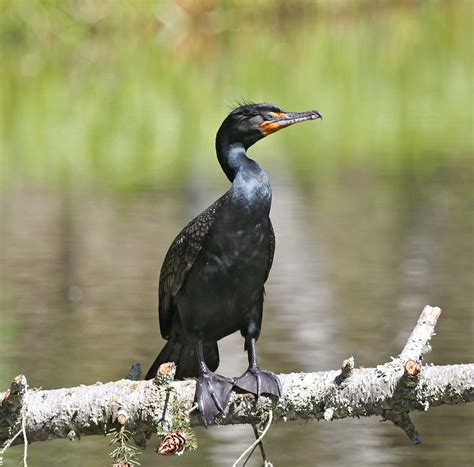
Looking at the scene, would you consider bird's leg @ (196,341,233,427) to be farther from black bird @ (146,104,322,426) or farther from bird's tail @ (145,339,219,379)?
bird's tail @ (145,339,219,379)

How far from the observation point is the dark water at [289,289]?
270 inches

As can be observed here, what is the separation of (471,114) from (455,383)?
50.6 feet

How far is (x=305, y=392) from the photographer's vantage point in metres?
4.94

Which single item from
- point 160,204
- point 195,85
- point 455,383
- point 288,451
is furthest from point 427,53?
point 455,383

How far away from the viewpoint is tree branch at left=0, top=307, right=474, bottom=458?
15.5 ft

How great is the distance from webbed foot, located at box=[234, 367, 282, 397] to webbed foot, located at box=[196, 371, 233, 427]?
0.19 ft

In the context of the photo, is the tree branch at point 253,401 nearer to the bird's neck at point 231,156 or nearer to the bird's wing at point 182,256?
the bird's wing at point 182,256

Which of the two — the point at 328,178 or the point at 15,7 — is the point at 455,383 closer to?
the point at 328,178

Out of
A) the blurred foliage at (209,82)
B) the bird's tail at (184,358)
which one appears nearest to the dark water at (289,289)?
the bird's tail at (184,358)

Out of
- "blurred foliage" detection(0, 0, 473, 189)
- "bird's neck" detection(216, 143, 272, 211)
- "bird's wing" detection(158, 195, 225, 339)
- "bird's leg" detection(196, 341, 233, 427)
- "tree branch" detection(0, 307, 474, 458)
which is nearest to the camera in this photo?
"tree branch" detection(0, 307, 474, 458)

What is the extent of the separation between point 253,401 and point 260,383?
0.41 ft

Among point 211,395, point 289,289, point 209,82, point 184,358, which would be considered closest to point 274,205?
point 289,289

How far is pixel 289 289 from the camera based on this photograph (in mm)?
10219

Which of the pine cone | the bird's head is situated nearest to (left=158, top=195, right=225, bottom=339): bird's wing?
the bird's head
